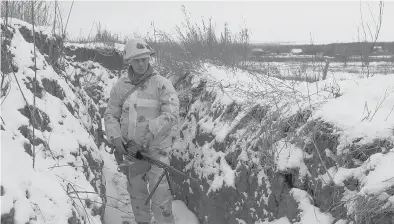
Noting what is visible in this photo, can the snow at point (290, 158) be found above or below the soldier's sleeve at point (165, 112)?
below

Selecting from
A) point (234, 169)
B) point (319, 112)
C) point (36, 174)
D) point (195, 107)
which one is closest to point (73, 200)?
point (36, 174)

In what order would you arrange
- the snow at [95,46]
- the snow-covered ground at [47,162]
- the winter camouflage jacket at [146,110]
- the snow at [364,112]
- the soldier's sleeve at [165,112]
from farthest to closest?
the snow at [95,46], the winter camouflage jacket at [146,110], the soldier's sleeve at [165,112], the snow at [364,112], the snow-covered ground at [47,162]

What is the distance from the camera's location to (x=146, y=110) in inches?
134

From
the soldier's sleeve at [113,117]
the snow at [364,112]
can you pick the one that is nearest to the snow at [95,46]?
the soldier's sleeve at [113,117]

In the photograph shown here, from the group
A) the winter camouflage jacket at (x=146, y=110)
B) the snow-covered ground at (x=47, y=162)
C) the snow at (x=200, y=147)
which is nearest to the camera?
the snow-covered ground at (x=47, y=162)

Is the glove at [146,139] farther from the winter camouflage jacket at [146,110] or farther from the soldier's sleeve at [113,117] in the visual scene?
the soldier's sleeve at [113,117]

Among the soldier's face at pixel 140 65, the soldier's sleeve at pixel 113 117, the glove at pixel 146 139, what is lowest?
the glove at pixel 146 139

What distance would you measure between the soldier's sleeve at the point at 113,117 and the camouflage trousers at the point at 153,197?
16.9 inches

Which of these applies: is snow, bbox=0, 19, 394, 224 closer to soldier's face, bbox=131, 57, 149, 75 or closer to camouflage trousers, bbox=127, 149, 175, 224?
camouflage trousers, bbox=127, 149, 175, 224

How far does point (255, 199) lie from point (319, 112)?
2.86 ft

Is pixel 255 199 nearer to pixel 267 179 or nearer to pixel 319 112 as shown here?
pixel 267 179

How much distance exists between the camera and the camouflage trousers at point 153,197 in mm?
3447

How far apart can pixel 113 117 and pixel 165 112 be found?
536mm

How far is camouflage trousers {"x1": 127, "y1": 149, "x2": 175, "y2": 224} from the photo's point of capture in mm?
3447
